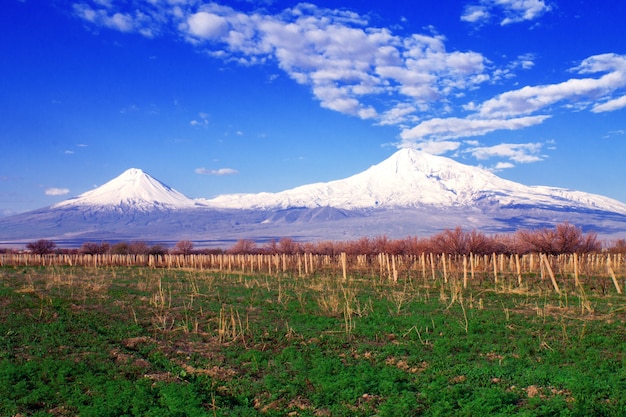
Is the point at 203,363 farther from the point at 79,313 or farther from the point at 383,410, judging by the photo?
the point at 79,313

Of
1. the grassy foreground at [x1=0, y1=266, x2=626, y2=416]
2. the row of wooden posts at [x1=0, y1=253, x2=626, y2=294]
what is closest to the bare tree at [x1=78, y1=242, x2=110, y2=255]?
the row of wooden posts at [x1=0, y1=253, x2=626, y2=294]

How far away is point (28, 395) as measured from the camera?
8484mm

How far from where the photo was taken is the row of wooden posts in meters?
26.6

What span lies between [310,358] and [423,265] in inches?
710

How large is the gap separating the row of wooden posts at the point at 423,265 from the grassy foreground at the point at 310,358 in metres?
5.66

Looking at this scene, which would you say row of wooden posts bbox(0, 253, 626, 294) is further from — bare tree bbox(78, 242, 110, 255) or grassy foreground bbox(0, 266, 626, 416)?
bare tree bbox(78, 242, 110, 255)

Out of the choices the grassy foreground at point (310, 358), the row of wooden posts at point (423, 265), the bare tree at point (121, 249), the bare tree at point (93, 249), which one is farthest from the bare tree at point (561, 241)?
the bare tree at point (93, 249)

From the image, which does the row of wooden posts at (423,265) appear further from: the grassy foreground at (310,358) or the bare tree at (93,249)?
the bare tree at (93,249)

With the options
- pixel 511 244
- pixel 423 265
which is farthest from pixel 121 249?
pixel 423 265

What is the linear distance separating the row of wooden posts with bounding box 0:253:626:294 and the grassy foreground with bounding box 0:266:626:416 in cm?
566

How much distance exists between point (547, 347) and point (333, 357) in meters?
4.55

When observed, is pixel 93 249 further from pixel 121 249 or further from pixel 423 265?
pixel 423 265

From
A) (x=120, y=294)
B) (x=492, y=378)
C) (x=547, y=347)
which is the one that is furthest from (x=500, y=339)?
(x=120, y=294)

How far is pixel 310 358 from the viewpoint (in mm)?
10570
